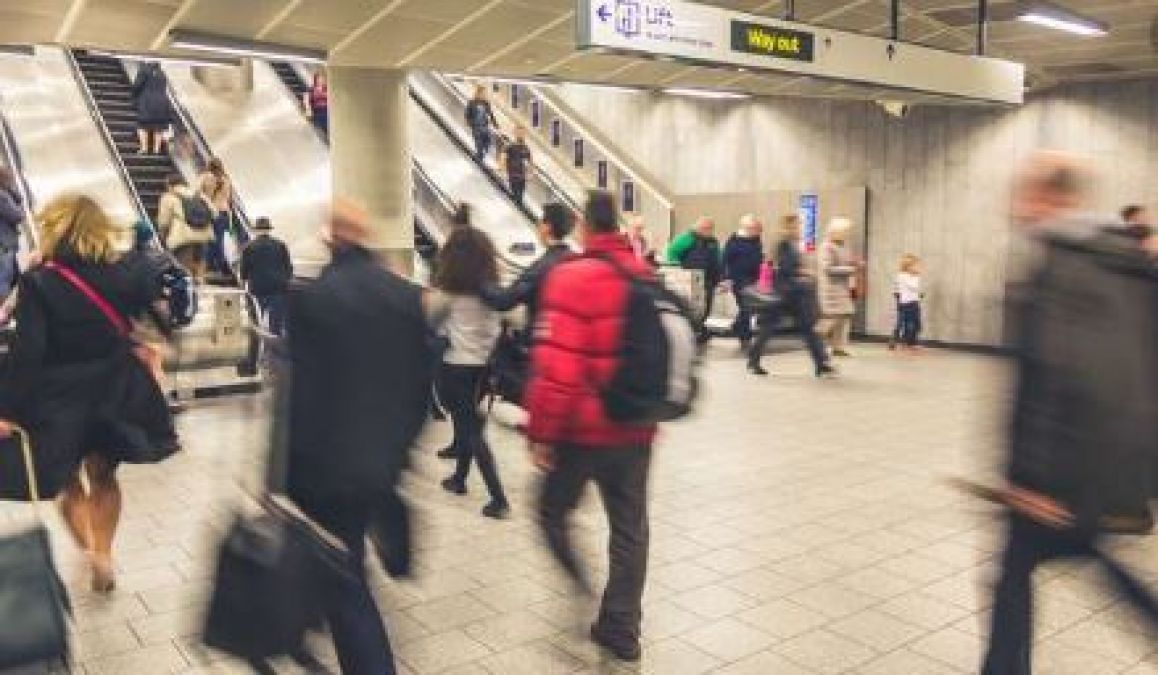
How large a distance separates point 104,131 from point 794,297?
374 inches

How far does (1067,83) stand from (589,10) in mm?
7996

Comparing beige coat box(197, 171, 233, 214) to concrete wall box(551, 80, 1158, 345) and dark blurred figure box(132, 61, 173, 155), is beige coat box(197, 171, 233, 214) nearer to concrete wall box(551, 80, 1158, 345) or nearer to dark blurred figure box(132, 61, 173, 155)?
dark blurred figure box(132, 61, 173, 155)

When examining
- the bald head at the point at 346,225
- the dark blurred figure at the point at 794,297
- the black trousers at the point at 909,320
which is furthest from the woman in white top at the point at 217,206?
the bald head at the point at 346,225

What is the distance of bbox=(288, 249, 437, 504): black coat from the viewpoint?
2.72 meters

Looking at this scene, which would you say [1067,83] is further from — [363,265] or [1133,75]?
[363,265]

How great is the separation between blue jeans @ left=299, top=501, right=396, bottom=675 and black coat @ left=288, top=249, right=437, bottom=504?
0.31 ft

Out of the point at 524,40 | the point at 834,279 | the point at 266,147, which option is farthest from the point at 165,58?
the point at 834,279

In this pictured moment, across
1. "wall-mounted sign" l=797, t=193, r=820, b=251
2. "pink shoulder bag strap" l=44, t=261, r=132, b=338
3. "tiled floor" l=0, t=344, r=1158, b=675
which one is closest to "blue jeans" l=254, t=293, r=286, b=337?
"tiled floor" l=0, t=344, r=1158, b=675

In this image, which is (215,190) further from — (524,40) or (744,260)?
(744,260)

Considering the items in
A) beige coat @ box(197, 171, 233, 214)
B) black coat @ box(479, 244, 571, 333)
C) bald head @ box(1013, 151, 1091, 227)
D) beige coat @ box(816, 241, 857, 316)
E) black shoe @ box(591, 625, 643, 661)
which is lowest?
black shoe @ box(591, 625, 643, 661)

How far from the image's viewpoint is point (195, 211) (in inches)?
411

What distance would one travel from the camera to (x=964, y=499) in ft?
18.2

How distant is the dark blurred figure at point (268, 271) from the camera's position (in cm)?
930

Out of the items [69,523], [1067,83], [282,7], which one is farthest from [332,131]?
[1067,83]
